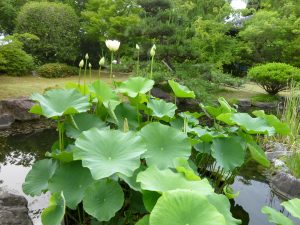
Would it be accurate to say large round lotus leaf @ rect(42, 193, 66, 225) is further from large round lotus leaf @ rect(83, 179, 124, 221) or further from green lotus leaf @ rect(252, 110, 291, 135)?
green lotus leaf @ rect(252, 110, 291, 135)

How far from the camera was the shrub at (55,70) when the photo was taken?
10383mm

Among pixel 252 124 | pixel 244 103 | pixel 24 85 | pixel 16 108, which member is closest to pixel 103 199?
pixel 252 124

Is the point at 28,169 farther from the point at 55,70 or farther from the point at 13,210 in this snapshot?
the point at 55,70

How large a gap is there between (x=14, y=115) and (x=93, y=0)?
7.37 metres

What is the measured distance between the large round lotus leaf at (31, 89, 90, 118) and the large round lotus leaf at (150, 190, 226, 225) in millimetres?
1026

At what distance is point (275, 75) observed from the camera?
33.4ft

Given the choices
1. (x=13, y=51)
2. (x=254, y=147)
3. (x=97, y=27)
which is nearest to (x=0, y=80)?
(x=13, y=51)

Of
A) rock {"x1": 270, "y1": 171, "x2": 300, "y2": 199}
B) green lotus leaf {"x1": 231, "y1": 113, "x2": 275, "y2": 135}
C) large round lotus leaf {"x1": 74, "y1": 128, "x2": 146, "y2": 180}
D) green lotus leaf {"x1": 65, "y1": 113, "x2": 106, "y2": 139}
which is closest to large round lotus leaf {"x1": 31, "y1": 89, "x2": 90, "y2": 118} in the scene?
green lotus leaf {"x1": 65, "y1": 113, "x2": 106, "y2": 139}

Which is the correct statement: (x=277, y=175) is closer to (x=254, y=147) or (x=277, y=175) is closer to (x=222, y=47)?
(x=254, y=147)

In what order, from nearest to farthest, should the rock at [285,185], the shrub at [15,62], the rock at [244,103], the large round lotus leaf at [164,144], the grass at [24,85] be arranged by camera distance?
1. the large round lotus leaf at [164,144]
2. the rock at [285,185]
3. the grass at [24,85]
4. the shrub at [15,62]
5. the rock at [244,103]

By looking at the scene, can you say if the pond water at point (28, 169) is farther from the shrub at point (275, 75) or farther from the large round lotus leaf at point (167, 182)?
the shrub at point (275, 75)

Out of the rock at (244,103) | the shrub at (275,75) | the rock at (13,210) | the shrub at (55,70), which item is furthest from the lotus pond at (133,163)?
the shrub at (55,70)

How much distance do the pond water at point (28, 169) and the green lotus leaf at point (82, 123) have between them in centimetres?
105

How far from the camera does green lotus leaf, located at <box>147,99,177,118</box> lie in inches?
102
